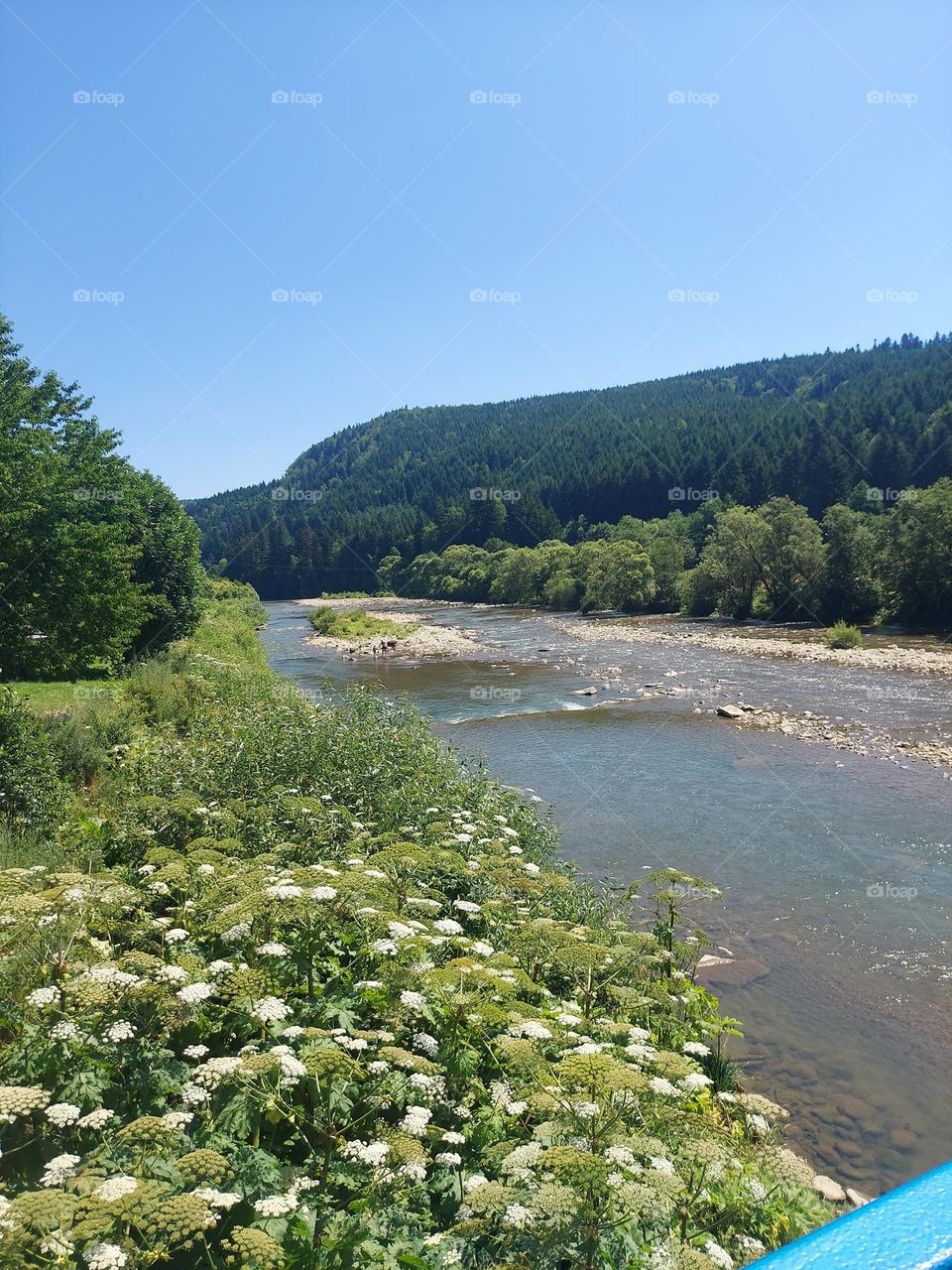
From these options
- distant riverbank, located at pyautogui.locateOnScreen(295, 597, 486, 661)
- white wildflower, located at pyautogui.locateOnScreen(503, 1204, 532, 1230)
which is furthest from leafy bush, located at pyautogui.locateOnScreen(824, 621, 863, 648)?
white wildflower, located at pyautogui.locateOnScreen(503, 1204, 532, 1230)

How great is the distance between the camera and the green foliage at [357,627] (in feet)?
169

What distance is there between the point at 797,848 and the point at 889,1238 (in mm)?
12722

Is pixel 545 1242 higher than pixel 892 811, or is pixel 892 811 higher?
pixel 545 1242

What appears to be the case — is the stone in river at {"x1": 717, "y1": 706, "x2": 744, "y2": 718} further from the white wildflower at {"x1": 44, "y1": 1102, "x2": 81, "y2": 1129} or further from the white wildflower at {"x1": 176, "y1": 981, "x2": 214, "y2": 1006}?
the white wildflower at {"x1": 44, "y1": 1102, "x2": 81, "y2": 1129}

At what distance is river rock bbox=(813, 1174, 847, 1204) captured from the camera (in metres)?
5.11

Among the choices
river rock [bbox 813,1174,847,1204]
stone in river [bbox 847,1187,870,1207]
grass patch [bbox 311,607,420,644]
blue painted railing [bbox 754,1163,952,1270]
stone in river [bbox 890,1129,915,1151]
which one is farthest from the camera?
grass patch [bbox 311,607,420,644]

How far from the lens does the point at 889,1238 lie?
82cm

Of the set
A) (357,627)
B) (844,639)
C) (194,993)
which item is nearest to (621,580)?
(357,627)

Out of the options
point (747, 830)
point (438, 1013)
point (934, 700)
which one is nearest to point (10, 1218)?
point (438, 1013)

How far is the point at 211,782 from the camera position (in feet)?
30.9

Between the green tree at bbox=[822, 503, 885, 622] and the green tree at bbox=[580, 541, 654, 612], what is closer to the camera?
the green tree at bbox=[822, 503, 885, 622]

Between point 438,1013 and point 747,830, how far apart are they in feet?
33.3

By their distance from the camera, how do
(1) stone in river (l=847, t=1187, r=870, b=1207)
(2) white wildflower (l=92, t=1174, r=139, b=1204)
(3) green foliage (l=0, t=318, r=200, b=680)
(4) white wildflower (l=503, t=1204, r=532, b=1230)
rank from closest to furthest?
(2) white wildflower (l=92, t=1174, r=139, b=1204)
(4) white wildflower (l=503, t=1204, r=532, b=1230)
(1) stone in river (l=847, t=1187, r=870, b=1207)
(3) green foliage (l=0, t=318, r=200, b=680)

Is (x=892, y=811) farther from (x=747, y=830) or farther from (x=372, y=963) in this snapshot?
(x=372, y=963)
